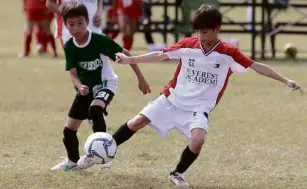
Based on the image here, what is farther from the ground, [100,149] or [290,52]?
Result: [100,149]

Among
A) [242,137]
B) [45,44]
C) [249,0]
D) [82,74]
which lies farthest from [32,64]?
[82,74]

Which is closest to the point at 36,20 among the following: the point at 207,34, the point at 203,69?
the point at 203,69

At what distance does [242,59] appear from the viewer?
20.2ft

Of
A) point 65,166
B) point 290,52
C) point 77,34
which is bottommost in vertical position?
point 290,52

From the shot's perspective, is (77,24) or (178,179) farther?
(77,24)

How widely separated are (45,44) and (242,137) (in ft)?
30.9

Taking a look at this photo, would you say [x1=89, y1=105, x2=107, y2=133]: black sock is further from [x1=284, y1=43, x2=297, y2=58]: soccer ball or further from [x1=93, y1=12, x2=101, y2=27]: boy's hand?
[x1=284, y1=43, x2=297, y2=58]: soccer ball

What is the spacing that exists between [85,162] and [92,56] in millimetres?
859

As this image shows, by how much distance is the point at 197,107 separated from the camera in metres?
6.19

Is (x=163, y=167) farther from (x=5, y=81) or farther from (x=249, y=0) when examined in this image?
(x=249, y=0)

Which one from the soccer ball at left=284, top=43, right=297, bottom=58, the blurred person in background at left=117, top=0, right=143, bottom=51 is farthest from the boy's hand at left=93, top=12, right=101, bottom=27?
the soccer ball at left=284, top=43, right=297, bottom=58

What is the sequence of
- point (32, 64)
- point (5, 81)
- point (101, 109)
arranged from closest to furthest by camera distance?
point (101, 109), point (5, 81), point (32, 64)

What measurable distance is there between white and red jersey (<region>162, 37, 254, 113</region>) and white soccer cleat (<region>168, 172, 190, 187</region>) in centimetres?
46

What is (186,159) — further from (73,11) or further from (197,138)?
(73,11)
